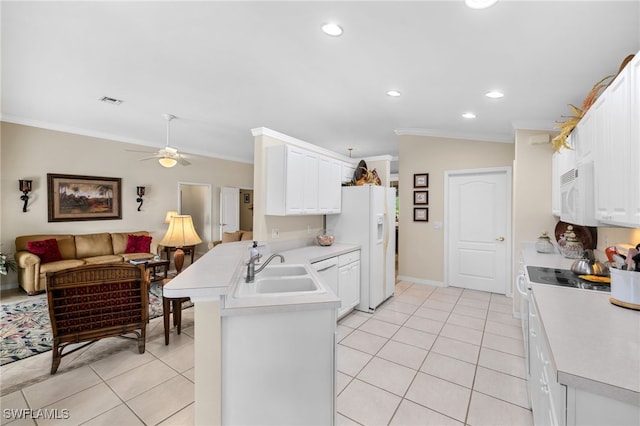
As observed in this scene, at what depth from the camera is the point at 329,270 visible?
319cm

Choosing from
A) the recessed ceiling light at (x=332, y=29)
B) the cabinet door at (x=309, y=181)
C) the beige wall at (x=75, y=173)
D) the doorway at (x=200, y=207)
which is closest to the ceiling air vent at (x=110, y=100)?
the beige wall at (x=75, y=173)

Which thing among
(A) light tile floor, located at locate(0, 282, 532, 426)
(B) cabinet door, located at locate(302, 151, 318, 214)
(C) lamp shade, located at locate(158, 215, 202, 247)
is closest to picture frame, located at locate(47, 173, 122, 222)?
(C) lamp shade, located at locate(158, 215, 202, 247)

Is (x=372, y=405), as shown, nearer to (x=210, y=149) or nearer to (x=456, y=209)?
(x=456, y=209)

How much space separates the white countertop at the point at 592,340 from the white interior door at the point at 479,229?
3.07 m

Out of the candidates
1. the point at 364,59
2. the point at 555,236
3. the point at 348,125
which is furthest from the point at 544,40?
the point at 348,125

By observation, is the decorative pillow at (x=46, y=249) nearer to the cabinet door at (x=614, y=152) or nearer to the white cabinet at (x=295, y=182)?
the white cabinet at (x=295, y=182)

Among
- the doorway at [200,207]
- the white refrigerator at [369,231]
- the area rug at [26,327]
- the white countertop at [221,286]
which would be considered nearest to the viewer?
the white countertop at [221,286]

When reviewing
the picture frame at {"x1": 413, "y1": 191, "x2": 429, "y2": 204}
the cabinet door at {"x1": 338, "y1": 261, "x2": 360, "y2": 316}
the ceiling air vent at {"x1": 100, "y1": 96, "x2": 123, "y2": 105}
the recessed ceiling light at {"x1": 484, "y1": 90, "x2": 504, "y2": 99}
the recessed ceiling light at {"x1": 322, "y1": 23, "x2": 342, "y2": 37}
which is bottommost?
the cabinet door at {"x1": 338, "y1": 261, "x2": 360, "y2": 316}

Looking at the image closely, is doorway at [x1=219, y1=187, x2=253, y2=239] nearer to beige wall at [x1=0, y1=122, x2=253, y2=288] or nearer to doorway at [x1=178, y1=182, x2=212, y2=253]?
doorway at [x1=178, y1=182, x2=212, y2=253]

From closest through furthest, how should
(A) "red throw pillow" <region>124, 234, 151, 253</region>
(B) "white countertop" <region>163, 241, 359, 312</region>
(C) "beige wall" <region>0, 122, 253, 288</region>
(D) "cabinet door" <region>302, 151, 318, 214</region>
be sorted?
(B) "white countertop" <region>163, 241, 359, 312</region>, (D) "cabinet door" <region>302, 151, 318, 214</region>, (C) "beige wall" <region>0, 122, 253, 288</region>, (A) "red throw pillow" <region>124, 234, 151, 253</region>

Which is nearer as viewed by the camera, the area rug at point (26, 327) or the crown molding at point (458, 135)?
the area rug at point (26, 327)

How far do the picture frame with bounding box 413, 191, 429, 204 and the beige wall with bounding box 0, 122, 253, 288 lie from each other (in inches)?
199

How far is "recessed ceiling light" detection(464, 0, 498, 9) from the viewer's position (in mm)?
1544

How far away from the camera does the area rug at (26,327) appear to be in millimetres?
2721
